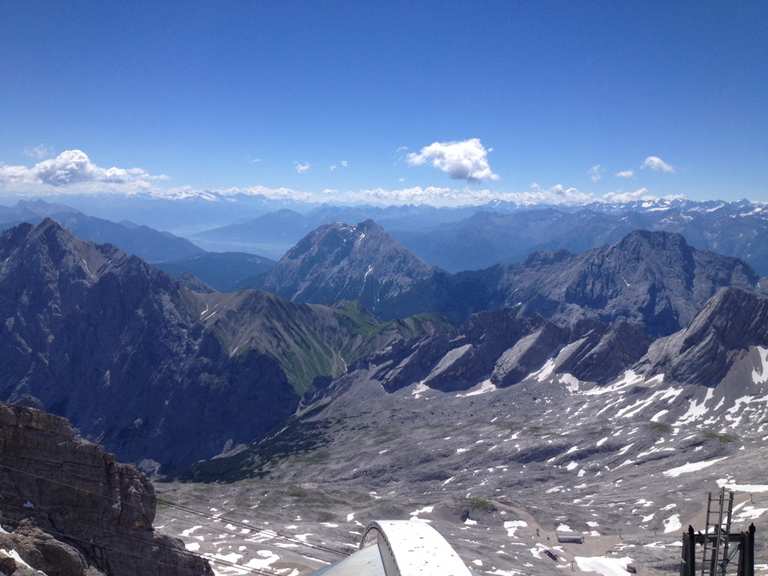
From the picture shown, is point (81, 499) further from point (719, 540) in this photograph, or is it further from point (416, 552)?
point (719, 540)

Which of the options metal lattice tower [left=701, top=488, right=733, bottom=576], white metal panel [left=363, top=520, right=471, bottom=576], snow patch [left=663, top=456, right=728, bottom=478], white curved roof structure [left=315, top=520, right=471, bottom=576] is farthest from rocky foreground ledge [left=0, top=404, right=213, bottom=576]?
snow patch [left=663, top=456, right=728, bottom=478]

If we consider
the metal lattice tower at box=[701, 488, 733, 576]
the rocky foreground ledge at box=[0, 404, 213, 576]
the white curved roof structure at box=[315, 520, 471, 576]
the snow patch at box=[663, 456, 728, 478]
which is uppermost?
the metal lattice tower at box=[701, 488, 733, 576]

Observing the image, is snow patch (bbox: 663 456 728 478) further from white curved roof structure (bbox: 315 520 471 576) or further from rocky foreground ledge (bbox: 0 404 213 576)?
white curved roof structure (bbox: 315 520 471 576)

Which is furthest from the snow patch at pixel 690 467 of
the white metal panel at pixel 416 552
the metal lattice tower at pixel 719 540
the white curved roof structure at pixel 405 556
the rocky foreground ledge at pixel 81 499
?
the white metal panel at pixel 416 552

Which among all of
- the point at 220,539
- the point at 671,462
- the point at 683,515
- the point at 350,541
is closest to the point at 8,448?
the point at 220,539

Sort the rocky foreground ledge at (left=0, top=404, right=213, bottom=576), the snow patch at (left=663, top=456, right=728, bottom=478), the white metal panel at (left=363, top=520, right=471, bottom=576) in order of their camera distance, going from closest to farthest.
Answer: the white metal panel at (left=363, top=520, right=471, bottom=576) → the rocky foreground ledge at (left=0, top=404, right=213, bottom=576) → the snow patch at (left=663, top=456, right=728, bottom=478)

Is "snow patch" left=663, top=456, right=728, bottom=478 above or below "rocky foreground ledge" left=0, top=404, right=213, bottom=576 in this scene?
below

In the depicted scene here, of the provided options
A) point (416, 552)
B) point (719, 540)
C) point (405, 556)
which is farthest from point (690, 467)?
point (405, 556)
